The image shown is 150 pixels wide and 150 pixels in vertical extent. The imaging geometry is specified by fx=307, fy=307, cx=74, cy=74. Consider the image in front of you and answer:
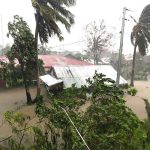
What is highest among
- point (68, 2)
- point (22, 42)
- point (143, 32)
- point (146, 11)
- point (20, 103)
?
point (146, 11)

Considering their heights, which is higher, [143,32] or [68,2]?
[68,2]

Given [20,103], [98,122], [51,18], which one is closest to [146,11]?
[51,18]

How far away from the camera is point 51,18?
19172 millimetres

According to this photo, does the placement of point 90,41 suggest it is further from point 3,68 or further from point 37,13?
point 3,68

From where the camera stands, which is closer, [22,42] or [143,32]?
[22,42]

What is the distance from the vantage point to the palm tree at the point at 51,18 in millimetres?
19312

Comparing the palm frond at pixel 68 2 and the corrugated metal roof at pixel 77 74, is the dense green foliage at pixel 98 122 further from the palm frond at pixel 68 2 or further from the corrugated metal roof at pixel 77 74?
the corrugated metal roof at pixel 77 74

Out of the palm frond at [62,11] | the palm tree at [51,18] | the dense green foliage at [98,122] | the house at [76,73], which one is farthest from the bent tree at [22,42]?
the dense green foliage at [98,122]

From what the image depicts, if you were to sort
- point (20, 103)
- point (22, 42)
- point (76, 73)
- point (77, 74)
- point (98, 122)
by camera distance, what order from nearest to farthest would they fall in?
point (98, 122), point (22, 42), point (20, 103), point (77, 74), point (76, 73)

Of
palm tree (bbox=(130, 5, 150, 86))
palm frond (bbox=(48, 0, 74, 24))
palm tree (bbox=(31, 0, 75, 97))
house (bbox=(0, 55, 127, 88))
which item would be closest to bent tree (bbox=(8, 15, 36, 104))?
palm tree (bbox=(31, 0, 75, 97))

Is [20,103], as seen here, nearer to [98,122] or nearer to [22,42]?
[22,42]

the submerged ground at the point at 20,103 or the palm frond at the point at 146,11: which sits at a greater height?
the palm frond at the point at 146,11

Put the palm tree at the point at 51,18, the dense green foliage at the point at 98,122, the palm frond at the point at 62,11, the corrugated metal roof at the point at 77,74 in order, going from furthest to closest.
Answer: the corrugated metal roof at the point at 77,74 → the palm frond at the point at 62,11 → the palm tree at the point at 51,18 → the dense green foliage at the point at 98,122

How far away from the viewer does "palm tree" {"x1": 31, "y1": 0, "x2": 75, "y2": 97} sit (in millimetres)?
19312
